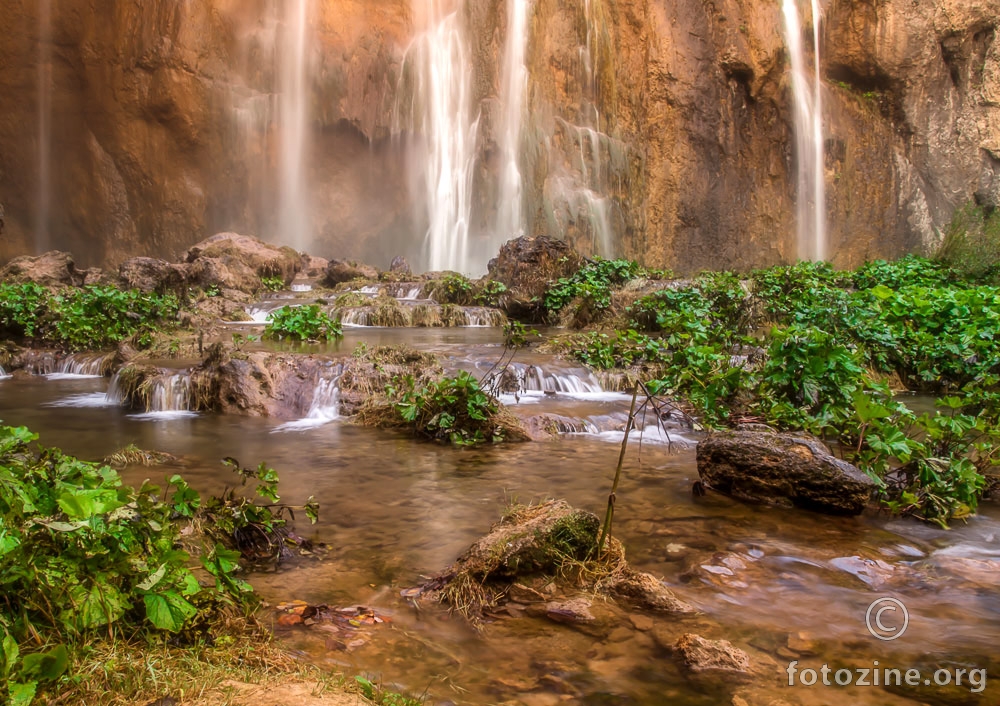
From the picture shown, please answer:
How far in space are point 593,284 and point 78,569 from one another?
10.8 metres

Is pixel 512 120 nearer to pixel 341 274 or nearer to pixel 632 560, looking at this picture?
pixel 341 274

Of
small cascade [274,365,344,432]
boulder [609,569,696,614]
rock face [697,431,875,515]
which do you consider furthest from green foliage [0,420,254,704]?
small cascade [274,365,344,432]

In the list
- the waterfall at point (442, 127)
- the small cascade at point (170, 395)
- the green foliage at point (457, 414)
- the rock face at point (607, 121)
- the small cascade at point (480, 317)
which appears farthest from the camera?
the waterfall at point (442, 127)

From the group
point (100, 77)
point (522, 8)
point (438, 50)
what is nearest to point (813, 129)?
point (522, 8)

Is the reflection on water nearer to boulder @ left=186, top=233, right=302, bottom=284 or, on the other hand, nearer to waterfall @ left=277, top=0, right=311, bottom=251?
boulder @ left=186, top=233, right=302, bottom=284

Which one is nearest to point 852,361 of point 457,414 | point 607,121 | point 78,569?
point 457,414

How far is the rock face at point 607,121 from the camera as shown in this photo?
2266 centimetres

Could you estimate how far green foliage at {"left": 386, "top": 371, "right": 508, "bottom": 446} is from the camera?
6.01 metres

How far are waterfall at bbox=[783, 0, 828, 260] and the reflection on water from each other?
2001 centimetres

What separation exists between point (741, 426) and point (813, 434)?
1.66ft

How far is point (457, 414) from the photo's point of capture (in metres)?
6.12

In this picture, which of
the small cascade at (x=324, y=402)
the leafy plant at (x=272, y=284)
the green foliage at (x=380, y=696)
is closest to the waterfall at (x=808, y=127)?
the leafy plant at (x=272, y=284)

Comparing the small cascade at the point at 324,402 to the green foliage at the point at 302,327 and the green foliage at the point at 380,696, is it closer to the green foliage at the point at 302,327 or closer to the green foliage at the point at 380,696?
the green foliage at the point at 302,327

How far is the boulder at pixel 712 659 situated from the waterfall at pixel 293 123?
24.7 m
